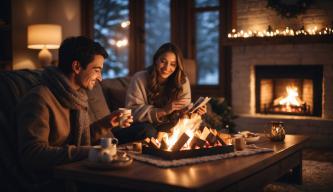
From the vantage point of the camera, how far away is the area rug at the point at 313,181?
3.02m

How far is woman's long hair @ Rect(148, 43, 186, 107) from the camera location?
336 cm

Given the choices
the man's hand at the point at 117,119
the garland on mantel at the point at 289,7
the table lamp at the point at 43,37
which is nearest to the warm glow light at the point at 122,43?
the table lamp at the point at 43,37

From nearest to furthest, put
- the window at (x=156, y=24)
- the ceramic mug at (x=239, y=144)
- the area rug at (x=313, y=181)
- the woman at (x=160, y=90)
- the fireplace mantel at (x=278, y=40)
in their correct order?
1. the ceramic mug at (x=239, y=144)
2. the area rug at (x=313, y=181)
3. the woman at (x=160, y=90)
4. the fireplace mantel at (x=278, y=40)
5. the window at (x=156, y=24)

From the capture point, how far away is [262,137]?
9.70 feet

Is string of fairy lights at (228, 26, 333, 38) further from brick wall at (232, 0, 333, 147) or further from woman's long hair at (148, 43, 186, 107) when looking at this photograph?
woman's long hair at (148, 43, 186, 107)

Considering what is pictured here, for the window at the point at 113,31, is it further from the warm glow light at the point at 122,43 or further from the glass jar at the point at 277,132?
the glass jar at the point at 277,132

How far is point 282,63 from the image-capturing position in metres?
5.27

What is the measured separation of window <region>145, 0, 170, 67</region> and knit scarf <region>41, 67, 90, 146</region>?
4263 mm

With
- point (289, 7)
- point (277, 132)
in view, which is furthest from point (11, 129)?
point (289, 7)

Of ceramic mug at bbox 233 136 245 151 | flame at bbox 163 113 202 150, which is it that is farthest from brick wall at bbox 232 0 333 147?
ceramic mug at bbox 233 136 245 151

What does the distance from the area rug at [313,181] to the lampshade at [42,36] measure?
3.51 meters

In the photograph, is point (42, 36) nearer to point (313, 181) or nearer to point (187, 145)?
point (313, 181)

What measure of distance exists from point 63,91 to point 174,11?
4.29m

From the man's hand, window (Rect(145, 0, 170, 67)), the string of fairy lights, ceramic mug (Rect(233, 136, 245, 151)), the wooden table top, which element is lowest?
the wooden table top
